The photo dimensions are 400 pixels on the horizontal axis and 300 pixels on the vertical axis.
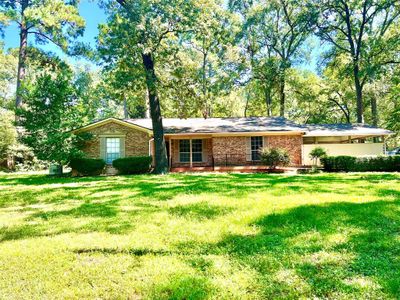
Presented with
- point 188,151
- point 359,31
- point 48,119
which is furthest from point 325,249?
point 359,31

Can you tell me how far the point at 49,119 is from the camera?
1686cm

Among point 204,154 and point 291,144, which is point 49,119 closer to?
point 204,154

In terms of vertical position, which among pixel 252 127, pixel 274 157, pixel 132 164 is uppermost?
pixel 252 127

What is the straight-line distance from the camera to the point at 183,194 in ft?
28.2

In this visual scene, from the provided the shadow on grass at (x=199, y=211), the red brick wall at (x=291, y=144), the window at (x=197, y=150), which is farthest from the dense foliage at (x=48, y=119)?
the red brick wall at (x=291, y=144)

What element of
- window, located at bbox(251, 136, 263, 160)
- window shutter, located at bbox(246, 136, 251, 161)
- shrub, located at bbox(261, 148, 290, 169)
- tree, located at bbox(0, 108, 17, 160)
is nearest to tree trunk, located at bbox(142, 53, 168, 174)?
shrub, located at bbox(261, 148, 290, 169)

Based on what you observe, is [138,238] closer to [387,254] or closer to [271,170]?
[387,254]

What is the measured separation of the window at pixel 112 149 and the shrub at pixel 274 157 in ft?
30.2

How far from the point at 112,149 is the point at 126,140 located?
1.06 meters

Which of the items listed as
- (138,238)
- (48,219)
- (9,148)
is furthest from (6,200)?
(9,148)

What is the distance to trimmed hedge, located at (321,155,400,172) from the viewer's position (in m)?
16.3

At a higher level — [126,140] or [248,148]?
[126,140]

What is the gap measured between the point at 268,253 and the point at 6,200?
7888 millimetres

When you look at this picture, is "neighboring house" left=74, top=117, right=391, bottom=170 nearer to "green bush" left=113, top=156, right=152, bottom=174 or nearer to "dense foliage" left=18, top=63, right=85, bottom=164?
"green bush" left=113, top=156, right=152, bottom=174
